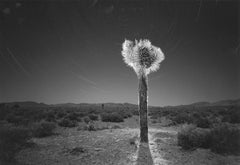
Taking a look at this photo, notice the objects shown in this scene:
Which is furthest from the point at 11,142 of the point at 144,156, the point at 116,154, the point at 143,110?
the point at 143,110

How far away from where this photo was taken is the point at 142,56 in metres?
12.0

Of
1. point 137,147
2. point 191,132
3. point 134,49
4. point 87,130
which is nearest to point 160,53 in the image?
point 134,49

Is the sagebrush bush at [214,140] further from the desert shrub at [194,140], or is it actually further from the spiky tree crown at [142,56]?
the spiky tree crown at [142,56]

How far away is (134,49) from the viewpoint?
12.2m

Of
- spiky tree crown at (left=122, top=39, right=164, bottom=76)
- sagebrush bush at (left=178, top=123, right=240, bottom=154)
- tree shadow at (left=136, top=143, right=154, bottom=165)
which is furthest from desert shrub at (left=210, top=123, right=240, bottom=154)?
spiky tree crown at (left=122, top=39, right=164, bottom=76)

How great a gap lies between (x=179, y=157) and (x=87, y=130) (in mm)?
8598

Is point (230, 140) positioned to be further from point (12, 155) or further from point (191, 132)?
point (12, 155)

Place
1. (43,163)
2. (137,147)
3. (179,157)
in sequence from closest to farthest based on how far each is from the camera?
(43,163) → (179,157) → (137,147)

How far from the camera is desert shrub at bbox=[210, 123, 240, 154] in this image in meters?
9.29

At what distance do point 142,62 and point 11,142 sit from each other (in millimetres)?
7891

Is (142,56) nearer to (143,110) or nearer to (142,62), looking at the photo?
(142,62)

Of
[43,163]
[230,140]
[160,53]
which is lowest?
[43,163]

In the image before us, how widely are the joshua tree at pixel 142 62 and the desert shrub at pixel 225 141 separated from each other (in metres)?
3.48

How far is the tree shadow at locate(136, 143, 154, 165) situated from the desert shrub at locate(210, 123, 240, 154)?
304 centimetres
